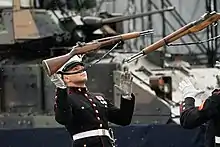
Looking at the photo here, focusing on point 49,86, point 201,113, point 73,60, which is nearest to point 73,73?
point 73,60

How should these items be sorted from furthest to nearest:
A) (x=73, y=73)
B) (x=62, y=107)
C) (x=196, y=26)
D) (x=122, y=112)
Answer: (x=196, y=26)
(x=122, y=112)
(x=73, y=73)
(x=62, y=107)

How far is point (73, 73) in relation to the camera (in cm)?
526

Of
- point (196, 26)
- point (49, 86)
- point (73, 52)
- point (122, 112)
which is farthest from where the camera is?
point (49, 86)

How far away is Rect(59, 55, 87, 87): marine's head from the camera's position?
5.23 meters

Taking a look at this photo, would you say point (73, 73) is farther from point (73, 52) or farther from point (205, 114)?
point (205, 114)

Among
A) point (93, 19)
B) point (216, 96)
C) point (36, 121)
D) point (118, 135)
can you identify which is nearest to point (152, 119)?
point (118, 135)

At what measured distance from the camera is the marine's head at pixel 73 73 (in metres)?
5.23

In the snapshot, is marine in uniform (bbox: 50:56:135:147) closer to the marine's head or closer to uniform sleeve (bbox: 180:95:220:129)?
the marine's head

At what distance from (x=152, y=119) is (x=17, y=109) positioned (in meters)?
2.03

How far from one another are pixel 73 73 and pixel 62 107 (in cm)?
35

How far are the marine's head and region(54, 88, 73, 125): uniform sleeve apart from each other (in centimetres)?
25

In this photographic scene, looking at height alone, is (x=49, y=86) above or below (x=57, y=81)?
below

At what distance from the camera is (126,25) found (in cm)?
1939

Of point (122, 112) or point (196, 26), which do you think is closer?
point (122, 112)
